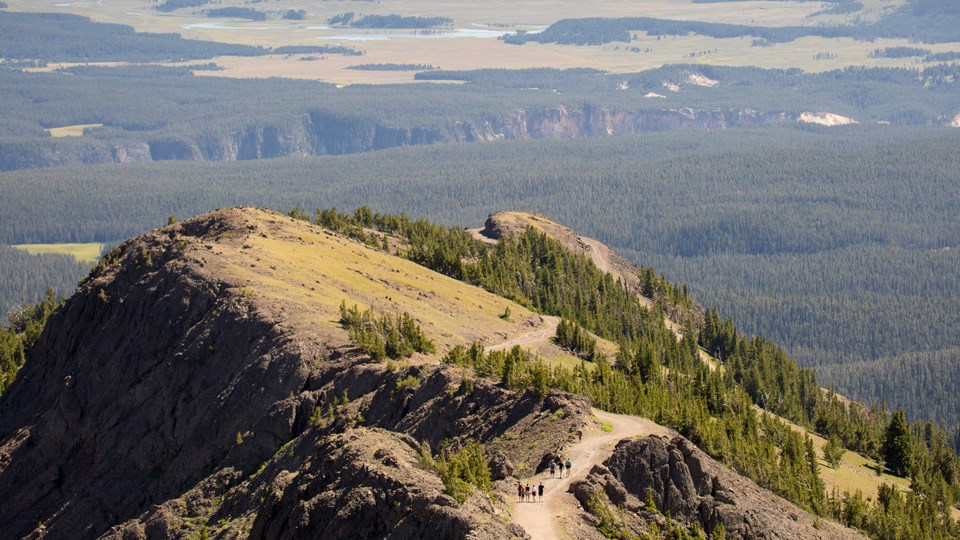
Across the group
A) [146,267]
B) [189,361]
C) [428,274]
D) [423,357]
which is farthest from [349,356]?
[428,274]

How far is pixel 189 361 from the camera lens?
12012cm

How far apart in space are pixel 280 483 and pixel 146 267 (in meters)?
50.9

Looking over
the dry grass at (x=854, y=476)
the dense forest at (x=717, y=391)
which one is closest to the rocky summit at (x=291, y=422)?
the dense forest at (x=717, y=391)

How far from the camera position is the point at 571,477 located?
84.0 metres

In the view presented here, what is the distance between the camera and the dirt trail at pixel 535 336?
139 m

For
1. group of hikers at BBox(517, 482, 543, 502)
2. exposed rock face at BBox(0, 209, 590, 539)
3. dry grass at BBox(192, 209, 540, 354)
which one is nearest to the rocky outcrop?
exposed rock face at BBox(0, 209, 590, 539)

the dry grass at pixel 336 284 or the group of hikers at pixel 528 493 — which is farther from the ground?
the group of hikers at pixel 528 493

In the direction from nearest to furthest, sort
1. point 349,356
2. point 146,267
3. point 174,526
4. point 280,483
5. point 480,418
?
point 280,483 < point 480,418 < point 174,526 < point 349,356 < point 146,267

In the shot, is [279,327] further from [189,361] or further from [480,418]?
[480,418]

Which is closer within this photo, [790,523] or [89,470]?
[790,523]

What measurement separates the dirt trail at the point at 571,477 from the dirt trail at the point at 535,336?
38.5 meters

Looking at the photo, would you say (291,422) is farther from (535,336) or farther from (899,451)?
(899,451)

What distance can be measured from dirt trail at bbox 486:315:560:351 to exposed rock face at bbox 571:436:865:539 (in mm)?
46491

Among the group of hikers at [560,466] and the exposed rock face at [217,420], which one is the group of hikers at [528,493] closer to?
the group of hikers at [560,466]
